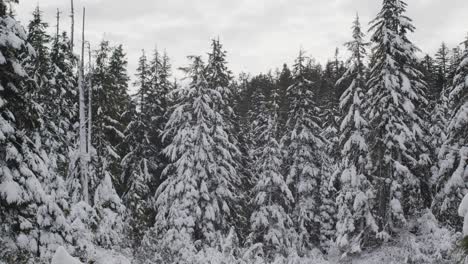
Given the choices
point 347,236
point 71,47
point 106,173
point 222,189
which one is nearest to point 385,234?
point 347,236

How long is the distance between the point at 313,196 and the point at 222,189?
10.2 m

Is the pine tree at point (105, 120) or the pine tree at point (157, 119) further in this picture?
the pine tree at point (157, 119)

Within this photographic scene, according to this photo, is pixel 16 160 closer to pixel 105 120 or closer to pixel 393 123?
pixel 105 120

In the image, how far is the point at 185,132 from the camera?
3058 cm

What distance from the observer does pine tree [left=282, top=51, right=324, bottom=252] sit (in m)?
35.9

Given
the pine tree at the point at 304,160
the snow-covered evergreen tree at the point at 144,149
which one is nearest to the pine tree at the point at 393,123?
the pine tree at the point at 304,160

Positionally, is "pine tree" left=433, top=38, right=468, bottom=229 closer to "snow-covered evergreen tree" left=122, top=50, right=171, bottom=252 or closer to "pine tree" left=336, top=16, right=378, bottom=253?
"pine tree" left=336, top=16, right=378, bottom=253

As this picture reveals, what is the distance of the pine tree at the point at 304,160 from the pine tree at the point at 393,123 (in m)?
7.84

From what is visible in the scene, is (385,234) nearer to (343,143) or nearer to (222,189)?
(343,143)

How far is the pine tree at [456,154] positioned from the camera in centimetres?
2275

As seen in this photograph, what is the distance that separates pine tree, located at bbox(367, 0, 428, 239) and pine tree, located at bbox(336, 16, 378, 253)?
67 cm

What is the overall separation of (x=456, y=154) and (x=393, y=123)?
13.9 feet

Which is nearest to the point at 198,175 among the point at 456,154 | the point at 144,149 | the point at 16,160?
the point at 144,149

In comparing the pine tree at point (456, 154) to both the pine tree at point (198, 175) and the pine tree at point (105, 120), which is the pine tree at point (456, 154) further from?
the pine tree at point (105, 120)
